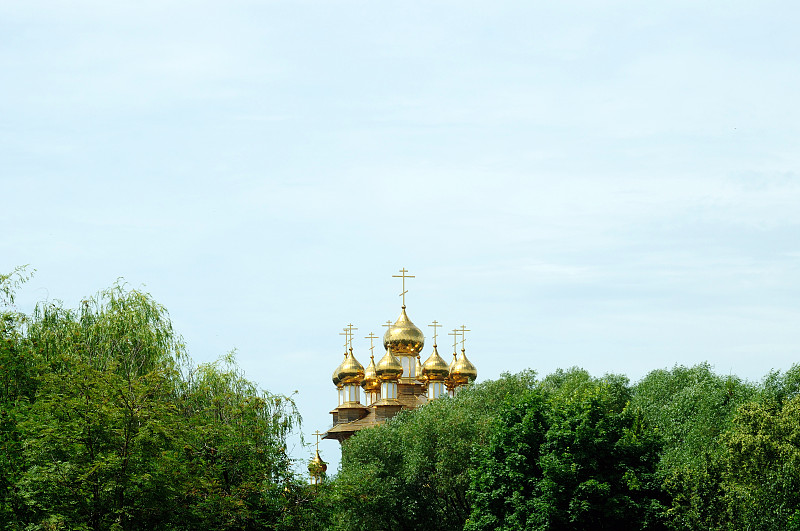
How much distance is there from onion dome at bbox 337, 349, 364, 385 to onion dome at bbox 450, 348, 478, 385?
6568 mm

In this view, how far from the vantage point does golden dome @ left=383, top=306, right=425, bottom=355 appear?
246 ft

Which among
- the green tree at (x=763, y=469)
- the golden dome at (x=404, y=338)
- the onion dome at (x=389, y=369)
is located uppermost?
the golden dome at (x=404, y=338)

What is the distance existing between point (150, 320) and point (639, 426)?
18.1 meters

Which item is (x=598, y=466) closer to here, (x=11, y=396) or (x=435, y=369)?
(x=11, y=396)

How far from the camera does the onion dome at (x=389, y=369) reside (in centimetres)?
7162

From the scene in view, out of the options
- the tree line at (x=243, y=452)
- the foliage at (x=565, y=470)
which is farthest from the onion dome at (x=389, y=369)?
the foliage at (x=565, y=470)

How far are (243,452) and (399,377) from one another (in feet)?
133

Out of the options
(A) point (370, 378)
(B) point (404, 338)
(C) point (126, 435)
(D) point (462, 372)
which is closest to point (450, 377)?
(D) point (462, 372)

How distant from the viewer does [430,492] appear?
48.8m

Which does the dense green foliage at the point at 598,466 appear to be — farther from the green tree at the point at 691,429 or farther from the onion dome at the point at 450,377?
the onion dome at the point at 450,377

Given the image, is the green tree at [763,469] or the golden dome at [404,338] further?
the golden dome at [404,338]

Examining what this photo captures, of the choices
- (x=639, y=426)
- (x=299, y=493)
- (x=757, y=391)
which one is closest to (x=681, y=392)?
(x=757, y=391)

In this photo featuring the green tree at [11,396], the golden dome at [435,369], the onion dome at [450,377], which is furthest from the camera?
the onion dome at [450,377]

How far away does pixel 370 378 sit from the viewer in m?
75.7
